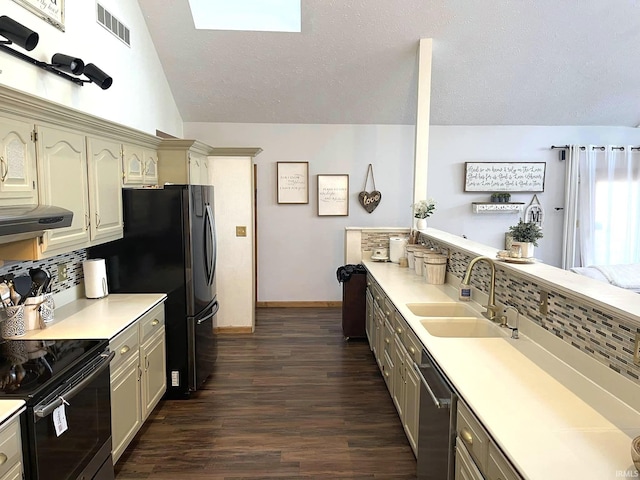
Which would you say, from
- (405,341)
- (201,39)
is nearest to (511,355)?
(405,341)

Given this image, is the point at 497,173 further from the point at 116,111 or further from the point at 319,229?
the point at 116,111

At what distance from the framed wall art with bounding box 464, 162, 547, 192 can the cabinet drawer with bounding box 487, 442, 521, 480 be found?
5.16 m

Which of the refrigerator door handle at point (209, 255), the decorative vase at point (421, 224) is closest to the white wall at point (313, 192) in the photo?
the decorative vase at point (421, 224)

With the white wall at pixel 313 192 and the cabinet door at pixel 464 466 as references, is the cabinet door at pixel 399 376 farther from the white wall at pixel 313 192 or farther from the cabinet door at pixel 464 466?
the white wall at pixel 313 192

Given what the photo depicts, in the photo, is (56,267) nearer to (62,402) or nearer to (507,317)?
(62,402)

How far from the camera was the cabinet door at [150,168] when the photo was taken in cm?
386

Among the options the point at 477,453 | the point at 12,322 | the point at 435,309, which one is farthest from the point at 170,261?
the point at 477,453

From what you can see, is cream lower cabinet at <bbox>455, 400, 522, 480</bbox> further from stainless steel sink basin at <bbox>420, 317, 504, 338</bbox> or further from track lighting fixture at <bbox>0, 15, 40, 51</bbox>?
track lighting fixture at <bbox>0, 15, 40, 51</bbox>

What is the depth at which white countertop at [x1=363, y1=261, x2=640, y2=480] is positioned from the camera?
1.33 m

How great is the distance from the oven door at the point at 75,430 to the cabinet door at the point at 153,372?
611 mm

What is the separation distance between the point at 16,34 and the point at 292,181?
13.2 ft

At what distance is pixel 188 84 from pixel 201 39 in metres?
0.76

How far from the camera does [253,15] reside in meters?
4.55

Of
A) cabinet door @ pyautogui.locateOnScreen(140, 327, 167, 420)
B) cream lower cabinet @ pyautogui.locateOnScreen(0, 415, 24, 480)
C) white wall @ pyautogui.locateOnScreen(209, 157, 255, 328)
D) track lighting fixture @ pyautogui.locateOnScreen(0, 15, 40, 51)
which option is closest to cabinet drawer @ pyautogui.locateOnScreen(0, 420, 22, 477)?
cream lower cabinet @ pyautogui.locateOnScreen(0, 415, 24, 480)
